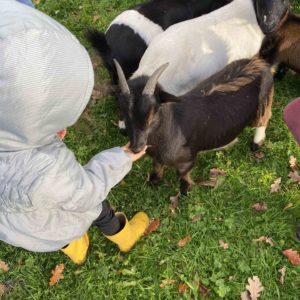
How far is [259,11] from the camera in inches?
153

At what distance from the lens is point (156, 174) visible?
3660 millimetres

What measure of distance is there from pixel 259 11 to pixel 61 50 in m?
2.72

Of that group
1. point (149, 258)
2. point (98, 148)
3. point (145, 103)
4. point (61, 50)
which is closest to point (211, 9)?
point (98, 148)

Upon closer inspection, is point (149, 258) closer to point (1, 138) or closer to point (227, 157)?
point (227, 157)

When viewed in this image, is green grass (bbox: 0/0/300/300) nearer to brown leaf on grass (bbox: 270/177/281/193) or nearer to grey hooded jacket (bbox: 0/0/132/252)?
brown leaf on grass (bbox: 270/177/281/193)

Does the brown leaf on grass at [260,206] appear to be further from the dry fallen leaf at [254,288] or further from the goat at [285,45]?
the goat at [285,45]

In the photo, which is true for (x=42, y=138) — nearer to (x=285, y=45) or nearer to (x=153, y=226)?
(x=153, y=226)

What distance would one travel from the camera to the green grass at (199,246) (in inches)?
126

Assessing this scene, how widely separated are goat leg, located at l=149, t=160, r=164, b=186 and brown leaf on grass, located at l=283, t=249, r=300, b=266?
1.21 m

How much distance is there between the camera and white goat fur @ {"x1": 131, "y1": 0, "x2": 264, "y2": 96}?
380cm

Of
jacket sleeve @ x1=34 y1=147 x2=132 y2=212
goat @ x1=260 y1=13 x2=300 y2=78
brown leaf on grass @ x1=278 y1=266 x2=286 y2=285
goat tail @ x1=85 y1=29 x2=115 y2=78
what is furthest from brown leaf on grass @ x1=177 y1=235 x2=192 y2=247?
goat @ x1=260 y1=13 x2=300 y2=78

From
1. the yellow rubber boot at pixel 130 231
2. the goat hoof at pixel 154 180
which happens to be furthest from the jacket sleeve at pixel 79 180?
the goat hoof at pixel 154 180

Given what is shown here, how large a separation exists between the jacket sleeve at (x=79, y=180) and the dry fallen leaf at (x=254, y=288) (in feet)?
4.68

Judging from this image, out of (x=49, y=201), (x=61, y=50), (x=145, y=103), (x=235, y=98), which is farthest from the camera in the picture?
(x=235, y=98)
